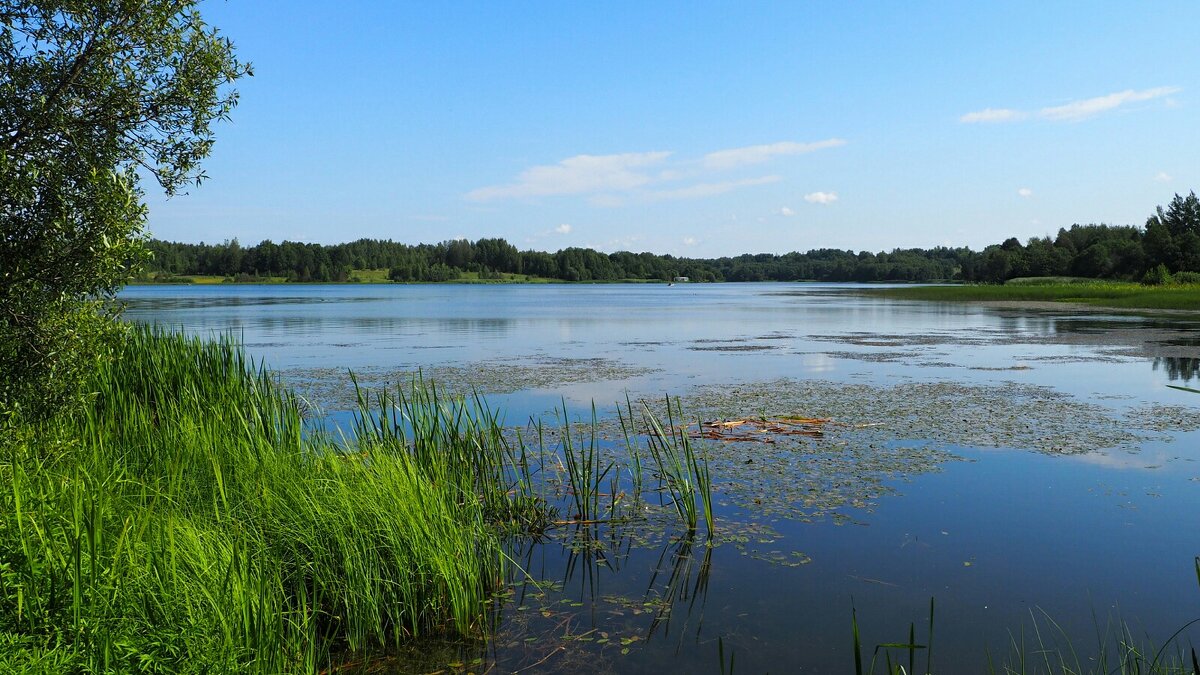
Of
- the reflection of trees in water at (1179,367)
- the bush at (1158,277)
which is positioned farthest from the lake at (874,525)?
the bush at (1158,277)

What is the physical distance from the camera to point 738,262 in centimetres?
18162

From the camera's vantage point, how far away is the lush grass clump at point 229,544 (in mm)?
3256

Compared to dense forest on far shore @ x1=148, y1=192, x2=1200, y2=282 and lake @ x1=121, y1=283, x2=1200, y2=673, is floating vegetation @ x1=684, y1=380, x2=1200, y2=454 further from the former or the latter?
dense forest on far shore @ x1=148, y1=192, x2=1200, y2=282

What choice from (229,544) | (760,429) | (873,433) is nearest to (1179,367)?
(873,433)

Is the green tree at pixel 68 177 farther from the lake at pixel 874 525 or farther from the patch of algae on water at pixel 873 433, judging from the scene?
the patch of algae on water at pixel 873 433

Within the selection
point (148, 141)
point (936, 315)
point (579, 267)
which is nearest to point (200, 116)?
point (148, 141)

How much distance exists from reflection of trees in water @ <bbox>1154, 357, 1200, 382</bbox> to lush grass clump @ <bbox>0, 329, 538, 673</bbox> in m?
13.1

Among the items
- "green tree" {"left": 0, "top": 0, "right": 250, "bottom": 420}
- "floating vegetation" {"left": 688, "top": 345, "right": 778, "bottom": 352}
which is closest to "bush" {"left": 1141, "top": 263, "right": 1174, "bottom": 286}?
"floating vegetation" {"left": 688, "top": 345, "right": 778, "bottom": 352}

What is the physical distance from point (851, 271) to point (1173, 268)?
98.5 meters

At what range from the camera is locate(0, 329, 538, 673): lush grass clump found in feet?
10.7

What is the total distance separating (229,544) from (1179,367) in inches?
678

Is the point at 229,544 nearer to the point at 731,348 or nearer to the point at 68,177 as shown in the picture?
the point at 68,177

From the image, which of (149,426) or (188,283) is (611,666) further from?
(188,283)

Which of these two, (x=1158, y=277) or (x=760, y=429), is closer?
(x=760, y=429)
